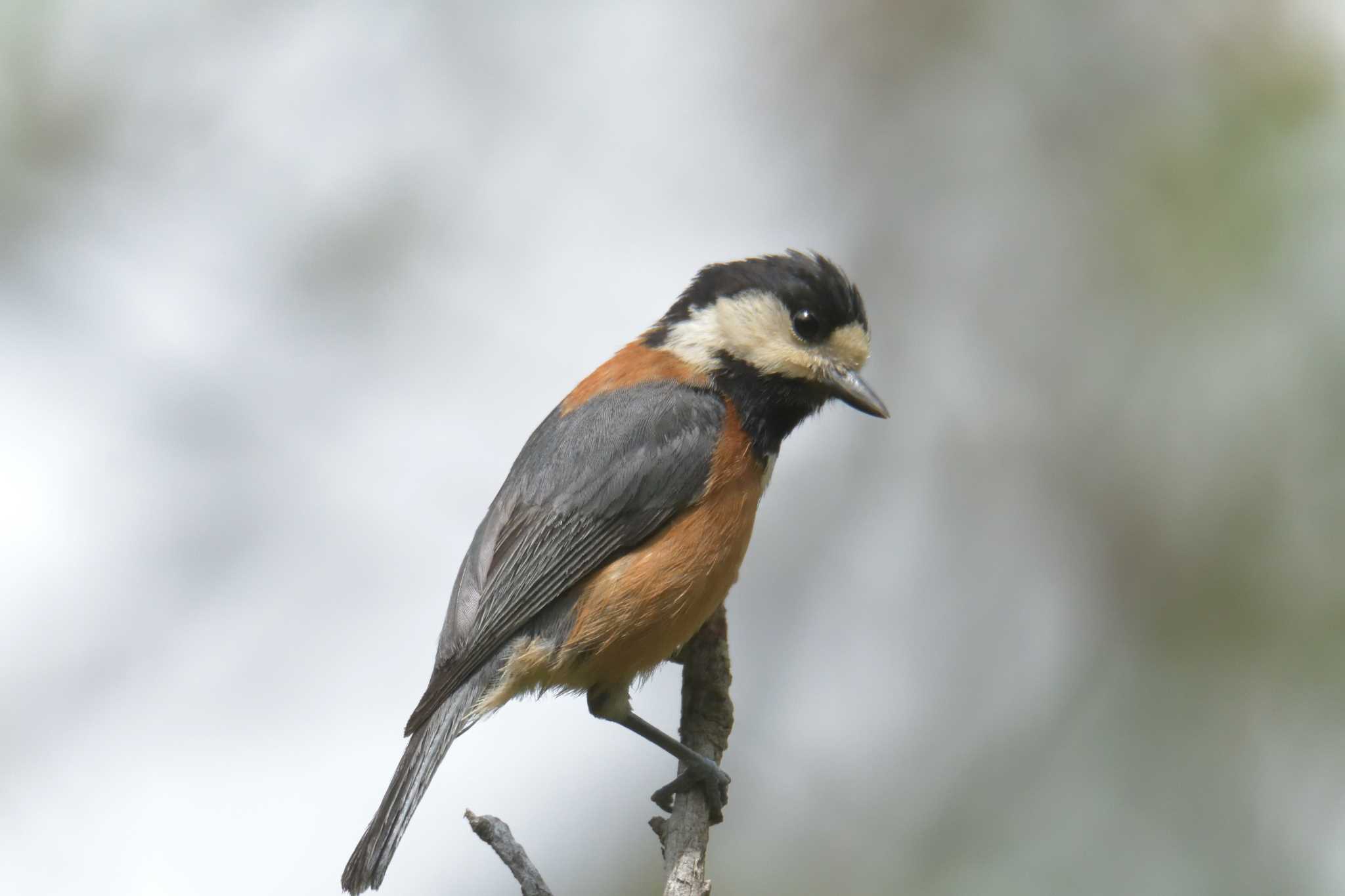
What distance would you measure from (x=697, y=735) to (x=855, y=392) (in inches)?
51.8

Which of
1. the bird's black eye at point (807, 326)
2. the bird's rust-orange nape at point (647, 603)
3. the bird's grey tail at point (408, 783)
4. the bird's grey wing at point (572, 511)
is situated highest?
the bird's black eye at point (807, 326)

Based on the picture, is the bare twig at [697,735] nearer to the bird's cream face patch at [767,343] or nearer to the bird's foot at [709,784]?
the bird's foot at [709,784]

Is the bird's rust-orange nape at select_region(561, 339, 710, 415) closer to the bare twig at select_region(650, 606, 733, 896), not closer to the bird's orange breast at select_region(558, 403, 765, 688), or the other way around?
the bird's orange breast at select_region(558, 403, 765, 688)

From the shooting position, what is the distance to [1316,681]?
5.11m

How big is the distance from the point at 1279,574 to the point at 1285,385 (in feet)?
2.61

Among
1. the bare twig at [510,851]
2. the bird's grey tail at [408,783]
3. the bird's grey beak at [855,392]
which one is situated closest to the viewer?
the bare twig at [510,851]

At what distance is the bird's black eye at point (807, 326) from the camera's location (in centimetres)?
473

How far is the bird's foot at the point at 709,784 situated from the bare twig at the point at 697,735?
31 mm

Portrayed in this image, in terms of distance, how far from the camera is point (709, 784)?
4234mm

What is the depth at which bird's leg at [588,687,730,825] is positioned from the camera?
4227mm

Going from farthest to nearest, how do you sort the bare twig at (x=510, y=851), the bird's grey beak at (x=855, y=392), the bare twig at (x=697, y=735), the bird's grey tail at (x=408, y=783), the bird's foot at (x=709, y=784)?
the bird's grey beak at (x=855, y=392), the bird's foot at (x=709, y=784), the bird's grey tail at (x=408, y=783), the bare twig at (x=697, y=735), the bare twig at (x=510, y=851)

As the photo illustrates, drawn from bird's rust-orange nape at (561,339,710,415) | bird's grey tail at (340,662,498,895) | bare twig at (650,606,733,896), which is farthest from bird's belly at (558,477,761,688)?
bird's rust-orange nape at (561,339,710,415)

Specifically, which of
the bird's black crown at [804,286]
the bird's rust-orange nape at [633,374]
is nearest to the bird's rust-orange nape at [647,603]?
the bird's rust-orange nape at [633,374]

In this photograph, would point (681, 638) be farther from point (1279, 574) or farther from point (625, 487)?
point (1279, 574)
